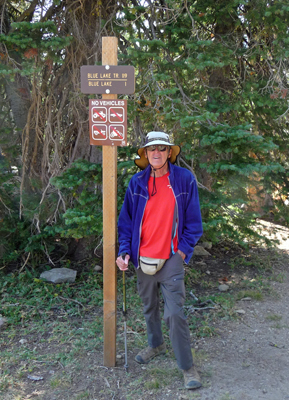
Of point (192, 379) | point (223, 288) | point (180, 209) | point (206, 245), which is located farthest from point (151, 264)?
point (206, 245)

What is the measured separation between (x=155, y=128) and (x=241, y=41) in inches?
81.4

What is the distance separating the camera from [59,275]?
620 centimetres

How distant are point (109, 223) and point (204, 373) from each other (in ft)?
5.92

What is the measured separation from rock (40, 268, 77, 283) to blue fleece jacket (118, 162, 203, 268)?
2756 mm

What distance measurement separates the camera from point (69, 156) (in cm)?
664

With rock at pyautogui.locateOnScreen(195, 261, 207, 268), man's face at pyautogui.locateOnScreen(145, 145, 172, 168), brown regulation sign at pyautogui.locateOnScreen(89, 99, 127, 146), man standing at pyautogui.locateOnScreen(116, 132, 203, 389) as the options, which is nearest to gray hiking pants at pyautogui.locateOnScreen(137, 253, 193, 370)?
man standing at pyautogui.locateOnScreen(116, 132, 203, 389)

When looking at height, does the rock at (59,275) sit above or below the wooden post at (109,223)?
below

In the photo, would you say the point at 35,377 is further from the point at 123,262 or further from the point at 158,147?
the point at 158,147

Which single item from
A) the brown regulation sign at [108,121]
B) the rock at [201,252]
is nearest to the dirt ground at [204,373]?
the brown regulation sign at [108,121]

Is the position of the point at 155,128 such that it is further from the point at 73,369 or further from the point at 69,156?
the point at 73,369

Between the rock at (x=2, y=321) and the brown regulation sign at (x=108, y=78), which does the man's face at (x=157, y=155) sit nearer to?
the brown regulation sign at (x=108, y=78)

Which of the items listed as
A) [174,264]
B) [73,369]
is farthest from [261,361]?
[73,369]

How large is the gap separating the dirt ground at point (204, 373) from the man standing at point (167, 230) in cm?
28

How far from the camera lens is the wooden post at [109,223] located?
12.1 ft
